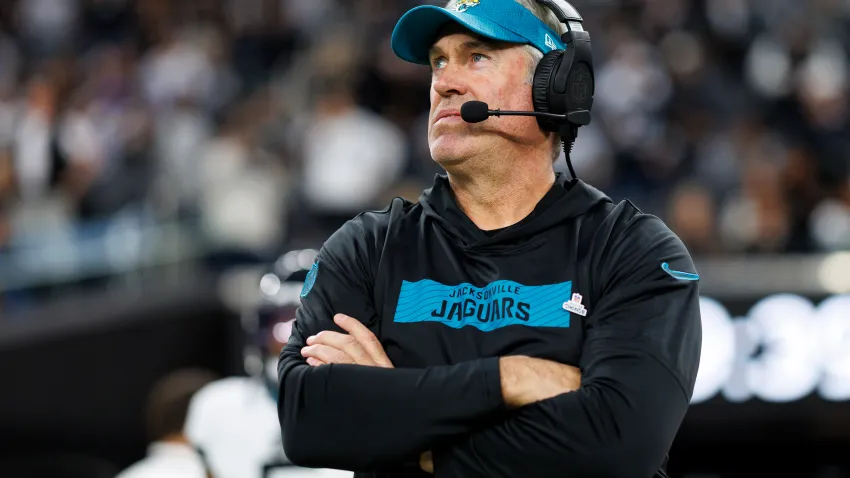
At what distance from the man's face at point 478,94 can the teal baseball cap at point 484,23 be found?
4cm

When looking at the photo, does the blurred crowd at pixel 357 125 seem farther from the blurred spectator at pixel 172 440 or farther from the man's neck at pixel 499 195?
the man's neck at pixel 499 195

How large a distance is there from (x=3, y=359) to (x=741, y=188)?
16.1 ft

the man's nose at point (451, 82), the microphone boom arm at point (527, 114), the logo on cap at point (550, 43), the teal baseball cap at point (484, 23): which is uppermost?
the teal baseball cap at point (484, 23)

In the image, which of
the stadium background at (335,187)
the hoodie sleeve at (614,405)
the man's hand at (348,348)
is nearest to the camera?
the hoodie sleeve at (614,405)

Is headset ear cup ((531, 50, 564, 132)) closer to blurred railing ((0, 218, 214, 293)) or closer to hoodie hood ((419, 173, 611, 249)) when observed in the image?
hoodie hood ((419, 173, 611, 249))

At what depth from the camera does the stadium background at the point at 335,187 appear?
24.9 feet

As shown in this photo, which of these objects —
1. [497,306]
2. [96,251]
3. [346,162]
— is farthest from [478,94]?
[96,251]

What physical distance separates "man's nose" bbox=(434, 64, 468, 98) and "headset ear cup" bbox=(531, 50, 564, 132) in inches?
6.0

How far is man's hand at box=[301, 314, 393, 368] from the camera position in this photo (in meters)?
2.61

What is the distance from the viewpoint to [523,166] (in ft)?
9.11

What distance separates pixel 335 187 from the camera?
353 inches

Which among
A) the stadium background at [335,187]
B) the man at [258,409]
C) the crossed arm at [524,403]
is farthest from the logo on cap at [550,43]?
the stadium background at [335,187]

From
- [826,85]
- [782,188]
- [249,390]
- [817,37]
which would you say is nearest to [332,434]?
[249,390]

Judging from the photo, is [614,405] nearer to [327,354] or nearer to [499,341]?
[499,341]
